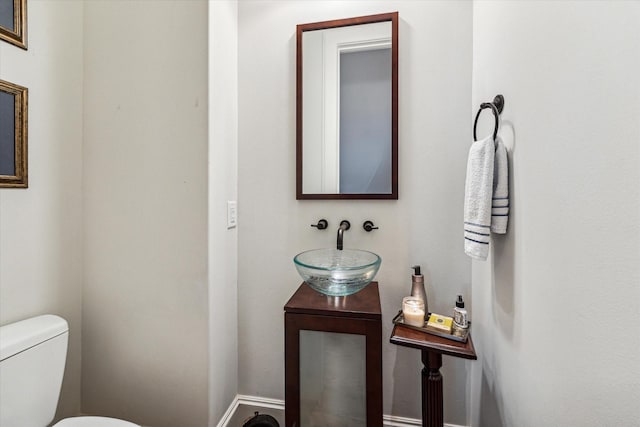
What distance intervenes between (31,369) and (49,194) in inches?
27.2

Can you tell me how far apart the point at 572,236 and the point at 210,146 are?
50.4 inches

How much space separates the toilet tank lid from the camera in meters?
0.95

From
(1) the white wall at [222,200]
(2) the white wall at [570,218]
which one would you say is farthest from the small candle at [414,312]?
(1) the white wall at [222,200]

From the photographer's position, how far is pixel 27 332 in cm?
102

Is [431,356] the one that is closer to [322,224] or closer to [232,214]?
[322,224]

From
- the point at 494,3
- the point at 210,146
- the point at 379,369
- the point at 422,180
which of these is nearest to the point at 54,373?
the point at 210,146

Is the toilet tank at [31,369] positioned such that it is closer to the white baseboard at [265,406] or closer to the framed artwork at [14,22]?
the white baseboard at [265,406]

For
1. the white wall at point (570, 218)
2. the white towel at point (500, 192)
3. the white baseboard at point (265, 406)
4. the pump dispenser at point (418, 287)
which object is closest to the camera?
the white wall at point (570, 218)

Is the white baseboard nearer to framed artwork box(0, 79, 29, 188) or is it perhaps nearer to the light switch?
the light switch

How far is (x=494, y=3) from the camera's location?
1067mm

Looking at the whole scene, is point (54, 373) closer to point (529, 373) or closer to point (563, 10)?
point (529, 373)

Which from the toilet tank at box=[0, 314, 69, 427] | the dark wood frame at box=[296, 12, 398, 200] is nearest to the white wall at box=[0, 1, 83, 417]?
the toilet tank at box=[0, 314, 69, 427]

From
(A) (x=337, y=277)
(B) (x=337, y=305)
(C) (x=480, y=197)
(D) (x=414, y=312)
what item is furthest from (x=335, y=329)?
Result: (C) (x=480, y=197)

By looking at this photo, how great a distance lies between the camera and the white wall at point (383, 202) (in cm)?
134
